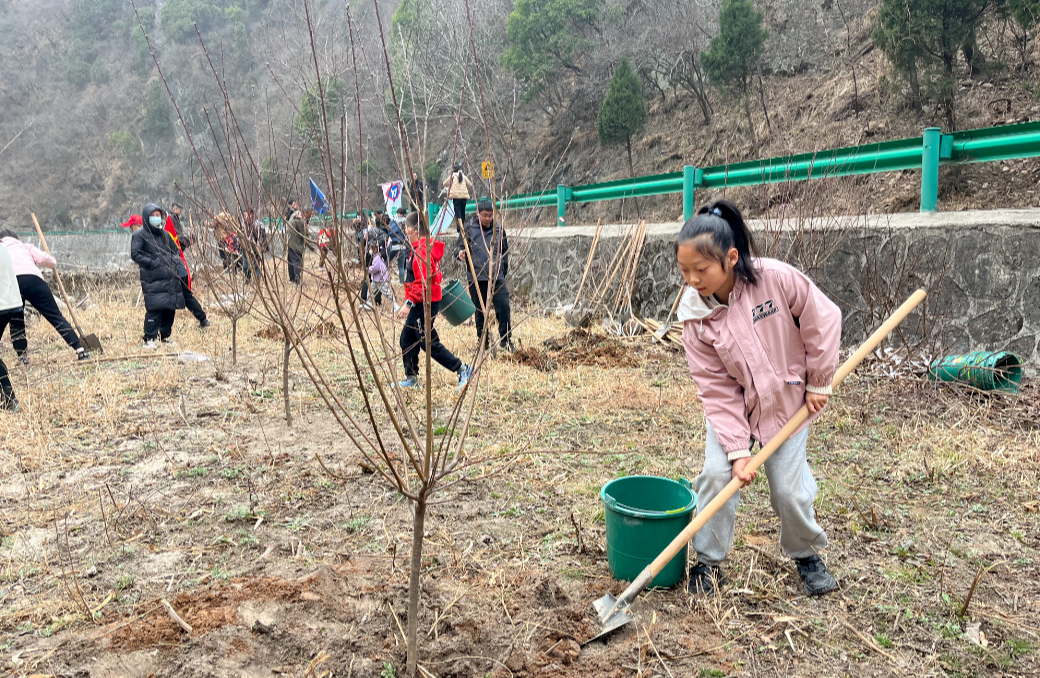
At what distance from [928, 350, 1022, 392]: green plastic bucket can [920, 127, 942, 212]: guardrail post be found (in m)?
1.65

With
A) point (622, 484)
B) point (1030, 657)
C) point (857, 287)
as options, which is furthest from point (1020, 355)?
point (622, 484)

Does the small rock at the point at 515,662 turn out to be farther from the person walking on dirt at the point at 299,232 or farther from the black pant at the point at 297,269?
the black pant at the point at 297,269

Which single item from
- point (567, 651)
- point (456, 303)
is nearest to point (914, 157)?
point (456, 303)

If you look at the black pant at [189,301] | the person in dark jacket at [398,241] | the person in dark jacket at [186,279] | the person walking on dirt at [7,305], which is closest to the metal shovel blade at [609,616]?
the person in dark jacket at [398,241]

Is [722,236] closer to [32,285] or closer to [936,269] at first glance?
[936,269]

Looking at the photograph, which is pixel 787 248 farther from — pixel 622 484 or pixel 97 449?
pixel 97 449

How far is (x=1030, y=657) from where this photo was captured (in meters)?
2.11

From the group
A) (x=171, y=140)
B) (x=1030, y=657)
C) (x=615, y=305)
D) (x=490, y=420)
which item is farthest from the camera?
(x=171, y=140)

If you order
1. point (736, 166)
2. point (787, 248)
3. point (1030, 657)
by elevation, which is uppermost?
point (736, 166)

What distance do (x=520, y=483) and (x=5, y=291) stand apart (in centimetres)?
437

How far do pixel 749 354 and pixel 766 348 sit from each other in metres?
0.07

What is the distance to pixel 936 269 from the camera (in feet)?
16.7

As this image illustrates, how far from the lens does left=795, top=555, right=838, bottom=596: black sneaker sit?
2479mm

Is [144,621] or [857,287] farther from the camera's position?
[857,287]
